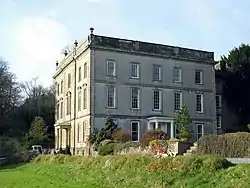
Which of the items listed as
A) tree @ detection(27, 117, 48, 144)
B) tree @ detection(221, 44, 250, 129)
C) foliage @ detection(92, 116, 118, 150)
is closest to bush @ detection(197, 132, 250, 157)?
foliage @ detection(92, 116, 118, 150)

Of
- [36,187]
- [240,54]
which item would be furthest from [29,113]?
[36,187]

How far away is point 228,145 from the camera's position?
2298cm

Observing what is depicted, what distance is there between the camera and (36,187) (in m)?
20.7

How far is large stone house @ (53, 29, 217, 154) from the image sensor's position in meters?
44.3

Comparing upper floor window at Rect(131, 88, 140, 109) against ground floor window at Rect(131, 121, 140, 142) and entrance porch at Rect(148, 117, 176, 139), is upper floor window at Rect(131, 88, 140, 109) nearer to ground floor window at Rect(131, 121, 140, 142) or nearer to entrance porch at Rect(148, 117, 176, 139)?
ground floor window at Rect(131, 121, 140, 142)

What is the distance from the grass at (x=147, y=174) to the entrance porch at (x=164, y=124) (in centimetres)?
2009

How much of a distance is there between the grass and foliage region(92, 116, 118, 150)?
587 inches

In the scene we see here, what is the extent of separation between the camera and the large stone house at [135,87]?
1745 inches

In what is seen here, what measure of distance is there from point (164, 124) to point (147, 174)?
28063mm

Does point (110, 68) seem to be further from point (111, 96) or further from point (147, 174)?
point (147, 174)

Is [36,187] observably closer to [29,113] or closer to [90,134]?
[90,134]

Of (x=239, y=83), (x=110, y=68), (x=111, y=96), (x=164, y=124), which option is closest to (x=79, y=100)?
(x=111, y=96)

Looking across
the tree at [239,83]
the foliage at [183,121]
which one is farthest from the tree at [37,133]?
the tree at [239,83]

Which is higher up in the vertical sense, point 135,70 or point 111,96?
point 135,70
